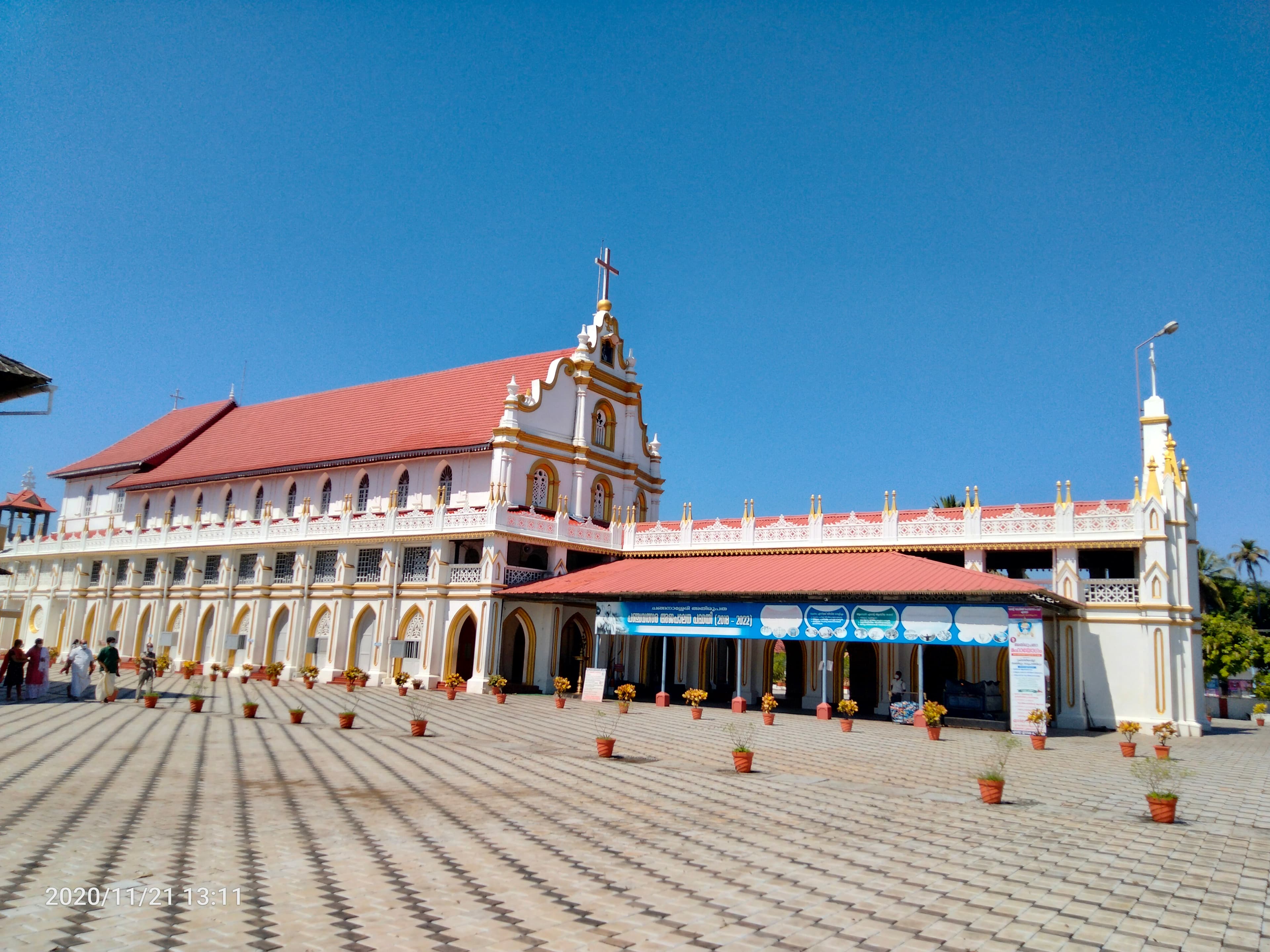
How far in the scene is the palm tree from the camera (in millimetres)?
48750

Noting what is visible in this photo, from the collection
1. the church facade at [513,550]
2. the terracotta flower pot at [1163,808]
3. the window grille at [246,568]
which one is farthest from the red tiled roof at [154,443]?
the terracotta flower pot at [1163,808]

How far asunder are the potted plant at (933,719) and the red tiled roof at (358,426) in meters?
18.8

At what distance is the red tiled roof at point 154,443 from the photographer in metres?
48.4

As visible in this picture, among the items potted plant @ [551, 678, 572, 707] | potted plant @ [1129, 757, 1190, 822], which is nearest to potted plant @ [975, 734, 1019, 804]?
potted plant @ [1129, 757, 1190, 822]

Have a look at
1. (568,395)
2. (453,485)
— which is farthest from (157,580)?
(568,395)

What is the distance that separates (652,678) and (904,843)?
24.9 metres

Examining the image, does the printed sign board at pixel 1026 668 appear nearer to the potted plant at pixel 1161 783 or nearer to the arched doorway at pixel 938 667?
the potted plant at pixel 1161 783

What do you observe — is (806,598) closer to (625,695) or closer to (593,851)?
(625,695)

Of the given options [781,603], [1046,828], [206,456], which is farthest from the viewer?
[206,456]

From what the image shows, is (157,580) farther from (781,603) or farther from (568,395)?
(781,603)

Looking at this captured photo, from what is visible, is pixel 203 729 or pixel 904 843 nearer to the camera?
pixel 904 843

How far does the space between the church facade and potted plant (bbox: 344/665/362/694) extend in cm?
98

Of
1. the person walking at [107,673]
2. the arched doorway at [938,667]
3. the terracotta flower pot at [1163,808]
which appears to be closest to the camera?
the terracotta flower pot at [1163,808]

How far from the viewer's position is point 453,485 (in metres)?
34.9
